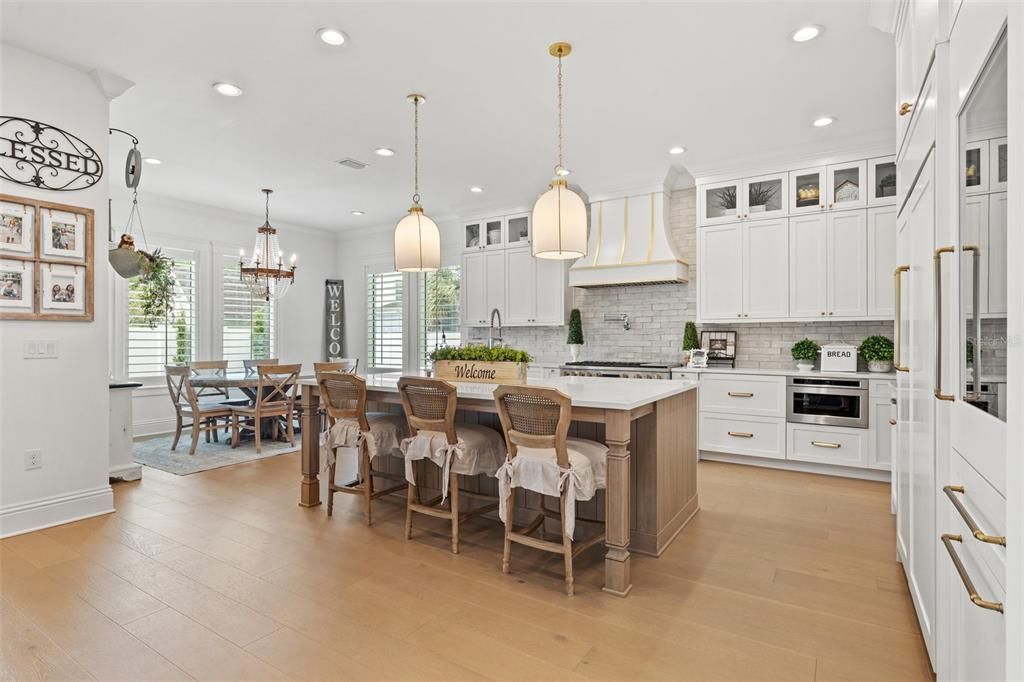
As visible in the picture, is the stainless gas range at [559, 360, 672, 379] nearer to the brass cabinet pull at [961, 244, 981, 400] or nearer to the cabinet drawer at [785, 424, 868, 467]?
the cabinet drawer at [785, 424, 868, 467]

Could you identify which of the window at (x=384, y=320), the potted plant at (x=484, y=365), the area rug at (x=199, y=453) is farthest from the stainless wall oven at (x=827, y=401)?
the window at (x=384, y=320)

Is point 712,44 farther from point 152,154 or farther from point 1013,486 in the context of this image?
point 152,154

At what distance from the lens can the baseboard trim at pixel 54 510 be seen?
10.6ft

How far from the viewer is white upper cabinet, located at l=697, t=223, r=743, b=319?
517 cm

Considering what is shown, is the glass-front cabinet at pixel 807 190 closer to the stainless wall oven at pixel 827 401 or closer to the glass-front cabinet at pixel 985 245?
the stainless wall oven at pixel 827 401

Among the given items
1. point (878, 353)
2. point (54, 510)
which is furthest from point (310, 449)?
point (878, 353)

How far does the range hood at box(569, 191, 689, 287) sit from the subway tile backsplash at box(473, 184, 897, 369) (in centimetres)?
23

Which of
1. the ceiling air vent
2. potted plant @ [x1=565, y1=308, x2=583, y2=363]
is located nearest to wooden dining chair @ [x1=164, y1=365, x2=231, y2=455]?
the ceiling air vent

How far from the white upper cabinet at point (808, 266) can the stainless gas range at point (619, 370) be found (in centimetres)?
129

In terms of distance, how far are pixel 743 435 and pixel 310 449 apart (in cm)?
368

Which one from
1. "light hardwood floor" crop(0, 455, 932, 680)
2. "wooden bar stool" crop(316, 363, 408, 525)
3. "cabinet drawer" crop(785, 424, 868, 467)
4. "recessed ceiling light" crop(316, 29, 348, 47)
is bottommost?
"light hardwood floor" crop(0, 455, 932, 680)

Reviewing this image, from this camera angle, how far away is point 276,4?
2.78 m

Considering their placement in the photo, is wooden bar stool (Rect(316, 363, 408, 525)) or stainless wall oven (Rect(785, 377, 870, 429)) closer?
wooden bar stool (Rect(316, 363, 408, 525))

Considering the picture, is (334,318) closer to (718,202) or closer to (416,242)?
(416,242)
